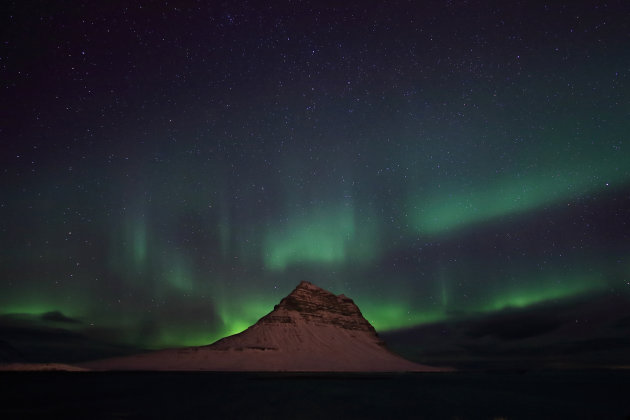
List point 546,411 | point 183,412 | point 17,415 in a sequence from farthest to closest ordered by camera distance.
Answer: point 546,411
point 183,412
point 17,415

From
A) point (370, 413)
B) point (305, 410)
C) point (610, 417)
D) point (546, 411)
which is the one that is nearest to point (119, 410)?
point (305, 410)

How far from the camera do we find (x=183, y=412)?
153 ft

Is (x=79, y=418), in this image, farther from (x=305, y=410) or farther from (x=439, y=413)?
(x=439, y=413)

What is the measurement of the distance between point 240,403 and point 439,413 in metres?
26.3

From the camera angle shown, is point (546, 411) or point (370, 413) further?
point (546, 411)

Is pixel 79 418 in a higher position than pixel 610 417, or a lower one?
higher

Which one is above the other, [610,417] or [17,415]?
[17,415]

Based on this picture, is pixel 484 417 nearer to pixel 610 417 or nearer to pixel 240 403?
pixel 610 417

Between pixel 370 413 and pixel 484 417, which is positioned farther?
pixel 370 413

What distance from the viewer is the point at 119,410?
4800 centimetres

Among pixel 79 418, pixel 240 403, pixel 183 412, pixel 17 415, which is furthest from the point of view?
pixel 240 403

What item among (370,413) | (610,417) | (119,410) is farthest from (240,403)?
(610,417)

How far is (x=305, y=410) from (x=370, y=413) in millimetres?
7392

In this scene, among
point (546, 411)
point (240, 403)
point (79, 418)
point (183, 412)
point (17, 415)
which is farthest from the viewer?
point (240, 403)
